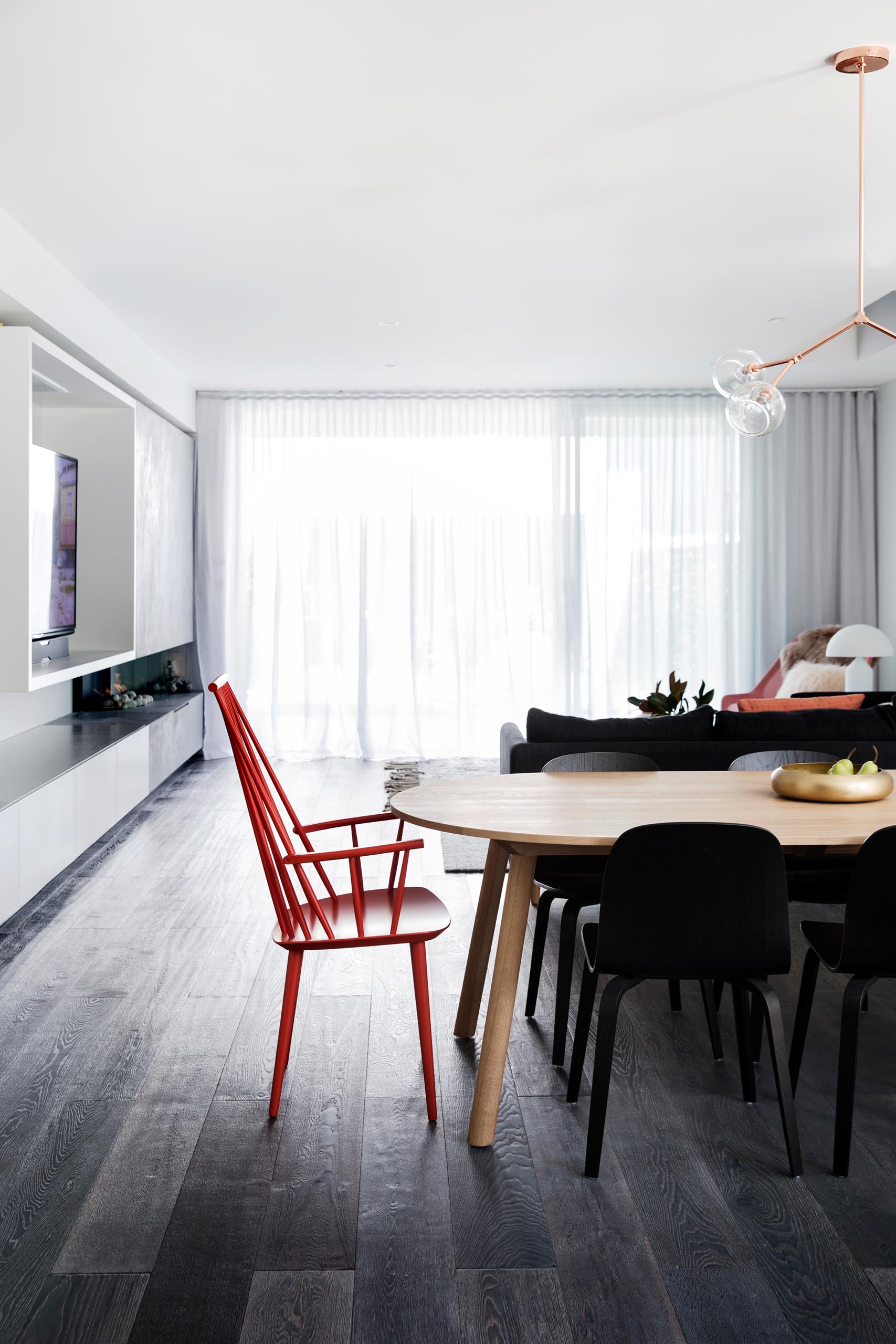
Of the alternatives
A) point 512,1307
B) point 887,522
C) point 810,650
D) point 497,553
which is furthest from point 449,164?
point 887,522

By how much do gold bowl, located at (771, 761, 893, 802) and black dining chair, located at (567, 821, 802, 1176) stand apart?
0.62m

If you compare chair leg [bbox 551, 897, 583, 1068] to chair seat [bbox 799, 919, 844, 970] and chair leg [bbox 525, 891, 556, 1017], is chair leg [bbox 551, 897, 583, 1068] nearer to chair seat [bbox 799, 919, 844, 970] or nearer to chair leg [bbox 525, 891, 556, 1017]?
chair leg [bbox 525, 891, 556, 1017]

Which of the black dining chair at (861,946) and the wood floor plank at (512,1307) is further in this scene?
the black dining chair at (861,946)

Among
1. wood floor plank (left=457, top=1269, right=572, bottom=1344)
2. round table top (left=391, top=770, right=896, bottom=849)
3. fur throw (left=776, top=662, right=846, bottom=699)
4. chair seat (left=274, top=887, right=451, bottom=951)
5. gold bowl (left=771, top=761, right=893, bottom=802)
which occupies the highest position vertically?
fur throw (left=776, top=662, right=846, bottom=699)

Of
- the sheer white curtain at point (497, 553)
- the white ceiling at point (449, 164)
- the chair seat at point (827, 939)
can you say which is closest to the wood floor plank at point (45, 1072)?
the chair seat at point (827, 939)

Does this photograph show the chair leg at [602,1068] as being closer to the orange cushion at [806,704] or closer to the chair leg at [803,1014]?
the chair leg at [803,1014]

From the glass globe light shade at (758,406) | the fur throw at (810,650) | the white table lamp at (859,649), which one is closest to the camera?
the glass globe light shade at (758,406)

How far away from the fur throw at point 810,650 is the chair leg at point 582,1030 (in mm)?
5034

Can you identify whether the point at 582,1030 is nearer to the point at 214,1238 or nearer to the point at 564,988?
the point at 564,988

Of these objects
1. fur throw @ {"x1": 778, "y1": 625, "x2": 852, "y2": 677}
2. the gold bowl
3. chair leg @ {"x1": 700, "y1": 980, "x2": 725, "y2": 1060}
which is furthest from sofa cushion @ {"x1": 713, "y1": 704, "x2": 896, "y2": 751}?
fur throw @ {"x1": 778, "y1": 625, "x2": 852, "y2": 677}

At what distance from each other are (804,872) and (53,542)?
3.59 m

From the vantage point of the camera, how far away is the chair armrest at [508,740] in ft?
14.2

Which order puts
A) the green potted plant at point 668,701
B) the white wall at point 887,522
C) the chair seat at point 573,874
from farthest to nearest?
the white wall at point 887,522, the green potted plant at point 668,701, the chair seat at point 573,874

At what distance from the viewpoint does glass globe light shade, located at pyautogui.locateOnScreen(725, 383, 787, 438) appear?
339cm
